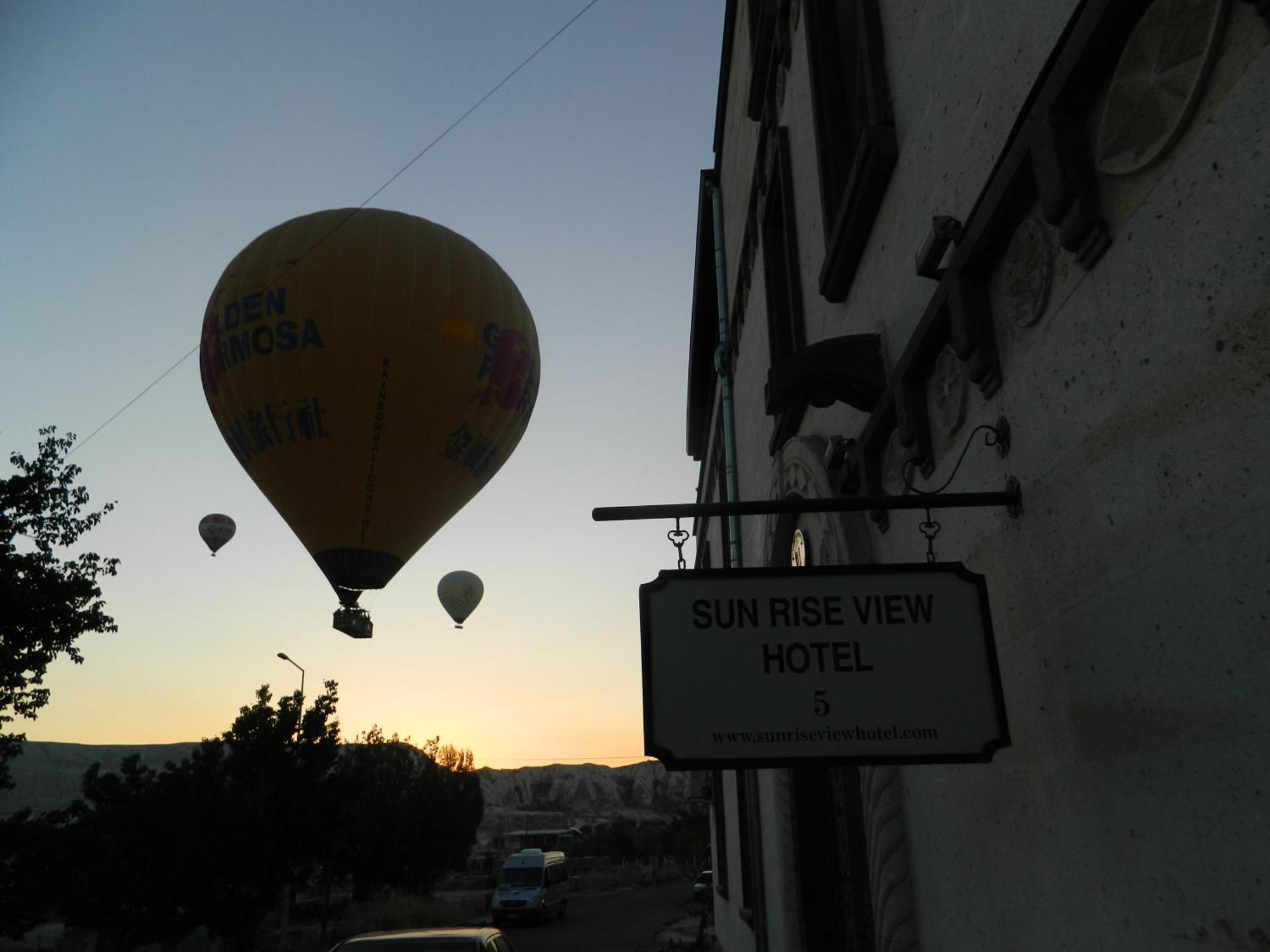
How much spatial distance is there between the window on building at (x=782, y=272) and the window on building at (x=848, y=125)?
1146mm

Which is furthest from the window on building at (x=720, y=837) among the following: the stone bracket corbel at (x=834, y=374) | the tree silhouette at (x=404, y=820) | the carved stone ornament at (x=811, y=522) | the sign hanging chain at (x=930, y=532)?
the tree silhouette at (x=404, y=820)

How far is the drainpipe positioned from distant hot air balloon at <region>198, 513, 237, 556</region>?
756 inches

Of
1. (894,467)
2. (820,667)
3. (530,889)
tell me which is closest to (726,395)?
(894,467)

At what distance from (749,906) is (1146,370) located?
30.5 ft

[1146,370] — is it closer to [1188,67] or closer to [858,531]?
[1188,67]

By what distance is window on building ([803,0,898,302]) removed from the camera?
14.2ft

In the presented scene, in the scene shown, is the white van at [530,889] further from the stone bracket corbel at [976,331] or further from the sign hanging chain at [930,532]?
the stone bracket corbel at [976,331]

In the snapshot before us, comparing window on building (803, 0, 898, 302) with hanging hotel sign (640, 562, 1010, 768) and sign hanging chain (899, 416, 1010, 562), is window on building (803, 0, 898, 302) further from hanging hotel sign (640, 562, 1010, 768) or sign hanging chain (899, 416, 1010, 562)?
hanging hotel sign (640, 562, 1010, 768)

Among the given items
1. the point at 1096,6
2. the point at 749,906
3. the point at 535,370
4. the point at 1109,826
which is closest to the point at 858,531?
the point at 1109,826

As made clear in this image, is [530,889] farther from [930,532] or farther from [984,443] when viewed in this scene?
[984,443]

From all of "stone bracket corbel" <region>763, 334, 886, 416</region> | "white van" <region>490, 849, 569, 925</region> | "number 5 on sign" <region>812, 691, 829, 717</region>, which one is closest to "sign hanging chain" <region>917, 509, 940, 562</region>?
"number 5 on sign" <region>812, 691, 829, 717</region>

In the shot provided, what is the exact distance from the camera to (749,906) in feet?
32.2

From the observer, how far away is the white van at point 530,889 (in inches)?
1249

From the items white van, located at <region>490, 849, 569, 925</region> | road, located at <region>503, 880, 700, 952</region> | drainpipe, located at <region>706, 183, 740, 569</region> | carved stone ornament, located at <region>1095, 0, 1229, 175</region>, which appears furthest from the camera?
white van, located at <region>490, 849, 569, 925</region>
